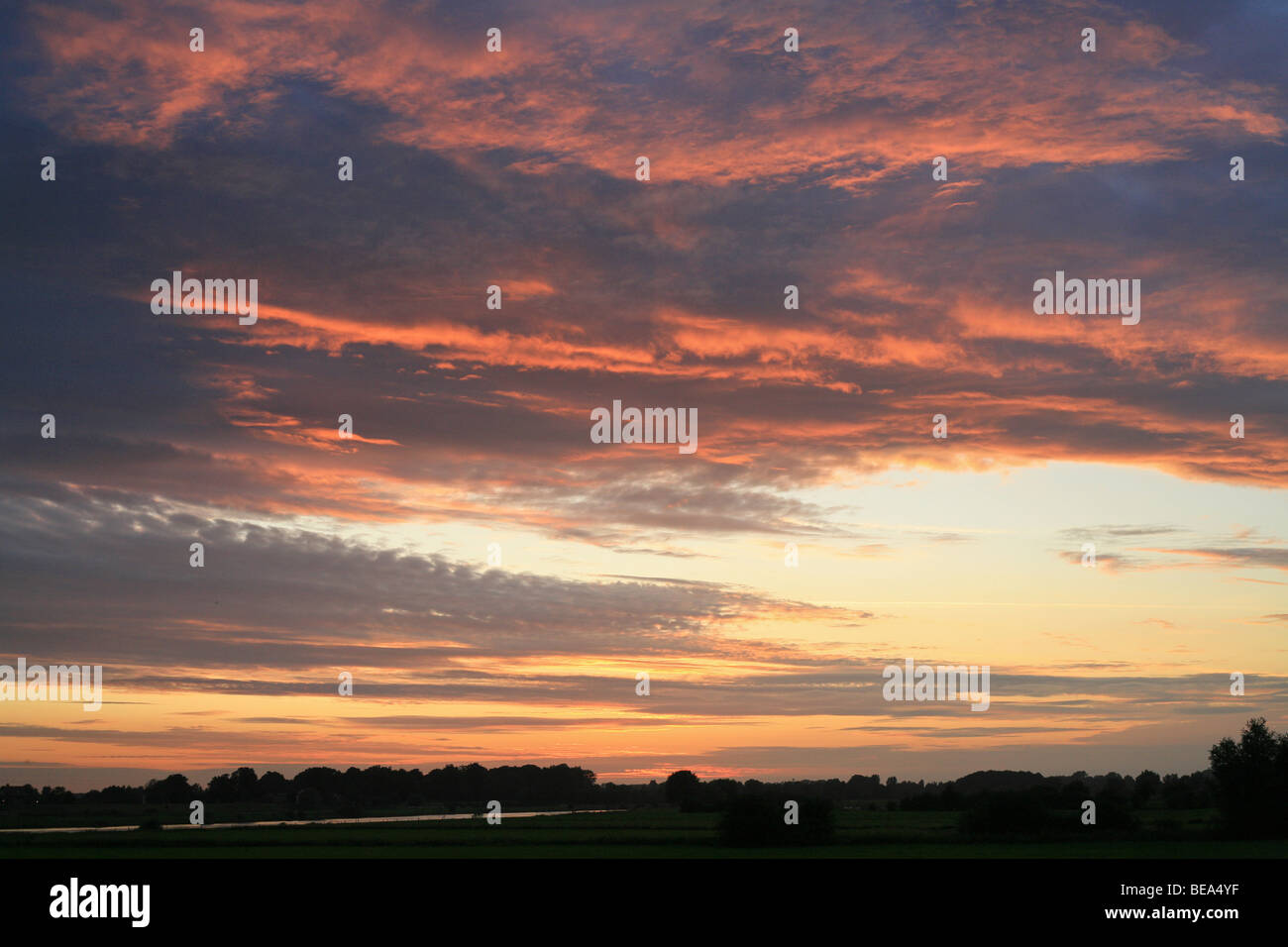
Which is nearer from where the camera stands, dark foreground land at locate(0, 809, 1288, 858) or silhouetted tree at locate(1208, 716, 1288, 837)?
dark foreground land at locate(0, 809, 1288, 858)

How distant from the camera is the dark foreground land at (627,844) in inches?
3775

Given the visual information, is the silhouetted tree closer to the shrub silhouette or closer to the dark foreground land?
the dark foreground land

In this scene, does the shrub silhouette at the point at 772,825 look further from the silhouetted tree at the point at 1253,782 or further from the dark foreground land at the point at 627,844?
the silhouetted tree at the point at 1253,782

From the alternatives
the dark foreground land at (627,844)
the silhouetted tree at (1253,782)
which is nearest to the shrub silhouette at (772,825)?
the dark foreground land at (627,844)

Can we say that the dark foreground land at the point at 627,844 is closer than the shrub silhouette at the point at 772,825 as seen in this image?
Yes

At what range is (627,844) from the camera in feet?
352

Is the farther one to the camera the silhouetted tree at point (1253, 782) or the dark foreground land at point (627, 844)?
the silhouetted tree at point (1253, 782)

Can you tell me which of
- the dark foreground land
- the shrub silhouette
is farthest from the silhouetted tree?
the shrub silhouette

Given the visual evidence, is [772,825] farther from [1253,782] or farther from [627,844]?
[1253,782]

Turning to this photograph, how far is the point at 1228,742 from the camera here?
12500 centimetres

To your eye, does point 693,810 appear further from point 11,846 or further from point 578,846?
point 11,846

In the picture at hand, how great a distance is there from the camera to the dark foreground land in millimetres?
95875
